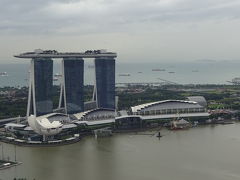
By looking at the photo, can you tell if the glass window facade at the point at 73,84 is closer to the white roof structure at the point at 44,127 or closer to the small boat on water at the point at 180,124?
the white roof structure at the point at 44,127

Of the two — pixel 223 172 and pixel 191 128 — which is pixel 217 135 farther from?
pixel 223 172

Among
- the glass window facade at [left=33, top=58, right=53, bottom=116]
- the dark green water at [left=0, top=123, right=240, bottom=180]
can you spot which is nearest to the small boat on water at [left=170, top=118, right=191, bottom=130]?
the dark green water at [left=0, top=123, right=240, bottom=180]

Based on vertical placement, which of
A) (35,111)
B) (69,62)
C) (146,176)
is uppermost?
(69,62)

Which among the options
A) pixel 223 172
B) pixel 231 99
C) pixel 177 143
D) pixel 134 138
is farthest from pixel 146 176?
pixel 231 99

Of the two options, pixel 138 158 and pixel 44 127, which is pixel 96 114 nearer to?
pixel 44 127

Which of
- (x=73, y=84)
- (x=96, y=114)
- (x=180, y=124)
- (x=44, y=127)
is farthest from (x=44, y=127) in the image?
(x=180, y=124)

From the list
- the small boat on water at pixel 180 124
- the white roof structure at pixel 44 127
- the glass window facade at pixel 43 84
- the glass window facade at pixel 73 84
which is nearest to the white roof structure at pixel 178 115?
the small boat on water at pixel 180 124
